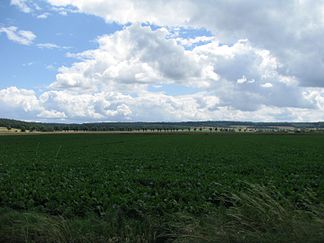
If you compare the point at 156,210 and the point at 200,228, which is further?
the point at 156,210

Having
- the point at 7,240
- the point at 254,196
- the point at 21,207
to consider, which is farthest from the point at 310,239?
the point at 21,207

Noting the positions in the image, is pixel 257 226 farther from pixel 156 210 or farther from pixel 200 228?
pixel 156 210

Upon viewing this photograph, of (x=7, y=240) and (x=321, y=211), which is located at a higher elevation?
(x=321, y=211)

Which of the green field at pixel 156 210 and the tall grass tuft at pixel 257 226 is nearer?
the tall grass tuft at pixel 257 226

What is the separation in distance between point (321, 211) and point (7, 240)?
6.60 metres

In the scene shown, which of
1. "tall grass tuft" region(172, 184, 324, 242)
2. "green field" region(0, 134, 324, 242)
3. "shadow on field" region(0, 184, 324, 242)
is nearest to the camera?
"tall grass tuft" region(172, 184, 324, 242)

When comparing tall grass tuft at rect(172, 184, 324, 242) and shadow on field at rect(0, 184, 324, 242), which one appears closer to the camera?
tall grass tuft at rect(172, 184, 324, 242)

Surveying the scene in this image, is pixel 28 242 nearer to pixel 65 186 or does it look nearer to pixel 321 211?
pixel 321 211

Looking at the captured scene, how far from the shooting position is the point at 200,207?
11.8 m

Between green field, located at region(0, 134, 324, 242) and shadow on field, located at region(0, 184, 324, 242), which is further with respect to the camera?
green field, located at region(0, 134, 324, 242)

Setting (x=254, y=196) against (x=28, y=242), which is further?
(x=254, y=196)

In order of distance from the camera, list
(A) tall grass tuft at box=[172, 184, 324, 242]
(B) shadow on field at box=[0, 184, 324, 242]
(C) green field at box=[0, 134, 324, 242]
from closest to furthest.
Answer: (A) tall grass tuft at box=[172, 184, 324, 242] → (B) shadow on field at box=[0, 184, 324, 242] → (C) green field at box=[0, 134, 324, 242]

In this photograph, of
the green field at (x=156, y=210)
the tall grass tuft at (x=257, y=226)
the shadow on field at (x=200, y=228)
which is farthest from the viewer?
the green field at (x=156, y=210)

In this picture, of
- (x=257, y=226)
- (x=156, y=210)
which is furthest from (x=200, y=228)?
(x=156, y=210)
